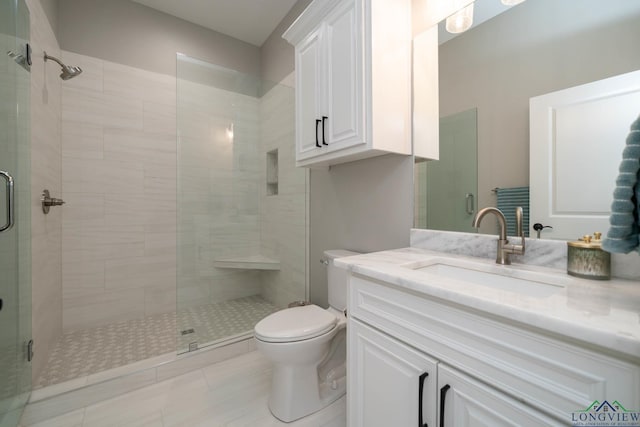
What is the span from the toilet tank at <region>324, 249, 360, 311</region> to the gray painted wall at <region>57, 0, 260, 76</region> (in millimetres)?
2315

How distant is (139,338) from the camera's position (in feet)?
6.56

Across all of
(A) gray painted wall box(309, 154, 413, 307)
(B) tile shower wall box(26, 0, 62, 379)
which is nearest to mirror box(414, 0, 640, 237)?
(A) gray painted wall box(309, 154, 413, 307)

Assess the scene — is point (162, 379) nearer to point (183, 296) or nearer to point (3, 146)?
point (183, 296)

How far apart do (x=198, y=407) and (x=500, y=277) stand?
5.24 feet

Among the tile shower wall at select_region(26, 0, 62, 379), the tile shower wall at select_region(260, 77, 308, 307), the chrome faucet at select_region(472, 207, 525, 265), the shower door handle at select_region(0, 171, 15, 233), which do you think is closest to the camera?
the chrome faucet at select_region(472, 207, 525, 265)

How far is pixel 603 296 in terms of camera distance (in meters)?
0.64

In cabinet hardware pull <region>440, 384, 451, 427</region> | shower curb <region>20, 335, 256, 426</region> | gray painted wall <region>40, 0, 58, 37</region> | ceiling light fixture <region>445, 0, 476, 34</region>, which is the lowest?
shower curb <region>20, 335, 256, 426</region>

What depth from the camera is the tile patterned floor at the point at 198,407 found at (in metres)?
1.32

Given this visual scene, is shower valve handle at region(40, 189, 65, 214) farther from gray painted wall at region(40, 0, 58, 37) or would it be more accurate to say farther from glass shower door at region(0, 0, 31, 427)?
gray painted wall at region(40, 0, 58, 37)

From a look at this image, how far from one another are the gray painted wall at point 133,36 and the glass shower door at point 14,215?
0.85 meters

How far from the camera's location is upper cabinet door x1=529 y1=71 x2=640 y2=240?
0.81 m

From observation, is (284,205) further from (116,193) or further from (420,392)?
(420,392)

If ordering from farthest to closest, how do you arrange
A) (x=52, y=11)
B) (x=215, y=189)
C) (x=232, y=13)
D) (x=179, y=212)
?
(x=232, y=13) → (x=215, y=189) → (x=179, y=212) → (x=52, y=11)

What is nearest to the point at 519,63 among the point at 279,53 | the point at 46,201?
the point at 279,53
